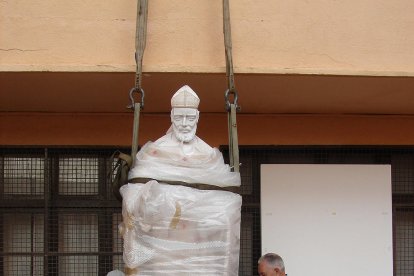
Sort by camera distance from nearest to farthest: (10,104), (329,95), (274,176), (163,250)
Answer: (163,250) < (329,95) < (10,104) < (274,176)

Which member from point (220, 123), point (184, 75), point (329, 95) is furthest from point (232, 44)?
point (220, 123)

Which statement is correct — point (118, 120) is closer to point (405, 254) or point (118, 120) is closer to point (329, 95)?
point (329, 95)

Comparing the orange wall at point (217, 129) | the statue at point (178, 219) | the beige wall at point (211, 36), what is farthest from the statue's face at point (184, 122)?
the orange wall at point (217, 129)

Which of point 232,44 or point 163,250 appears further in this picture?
point 232,44

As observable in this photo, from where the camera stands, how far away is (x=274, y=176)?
546 cm

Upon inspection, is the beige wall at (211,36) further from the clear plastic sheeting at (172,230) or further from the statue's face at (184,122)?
the clear plastic sheeting at (172,230)

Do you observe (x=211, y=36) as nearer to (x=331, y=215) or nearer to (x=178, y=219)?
(x=178, y=219)

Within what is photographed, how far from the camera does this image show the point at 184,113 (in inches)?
139

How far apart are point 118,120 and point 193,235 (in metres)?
2.36

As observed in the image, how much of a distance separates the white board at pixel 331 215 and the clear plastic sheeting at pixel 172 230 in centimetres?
216

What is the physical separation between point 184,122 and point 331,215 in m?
2.38

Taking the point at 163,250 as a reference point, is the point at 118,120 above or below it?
above

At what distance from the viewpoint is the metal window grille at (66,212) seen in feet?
17.8

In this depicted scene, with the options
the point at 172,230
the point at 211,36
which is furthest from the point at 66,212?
the point at 172,230
